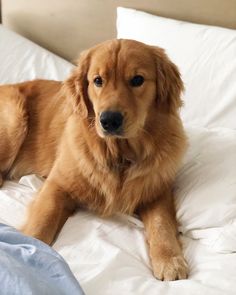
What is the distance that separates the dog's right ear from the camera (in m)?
1.71

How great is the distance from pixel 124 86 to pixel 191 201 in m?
0.46

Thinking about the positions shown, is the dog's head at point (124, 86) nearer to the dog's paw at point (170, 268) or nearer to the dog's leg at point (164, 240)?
the dog's leg at point (164, 240)

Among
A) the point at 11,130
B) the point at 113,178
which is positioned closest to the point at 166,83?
the point at 113,178

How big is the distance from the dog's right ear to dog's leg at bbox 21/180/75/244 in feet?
0.99

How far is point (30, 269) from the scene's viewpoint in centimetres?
117

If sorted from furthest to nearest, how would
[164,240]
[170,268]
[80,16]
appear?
[80,16] < [164,240] < [170,268]

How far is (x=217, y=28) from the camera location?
2066mm

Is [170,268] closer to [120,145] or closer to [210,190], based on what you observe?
[210,190]

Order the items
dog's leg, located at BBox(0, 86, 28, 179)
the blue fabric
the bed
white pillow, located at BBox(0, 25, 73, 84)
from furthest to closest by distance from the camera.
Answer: white pillow, located at BBox(0, 25, 73, 84), dog's leg, located at BBox(0, 86, 28, 179), the bed, the blue fabric

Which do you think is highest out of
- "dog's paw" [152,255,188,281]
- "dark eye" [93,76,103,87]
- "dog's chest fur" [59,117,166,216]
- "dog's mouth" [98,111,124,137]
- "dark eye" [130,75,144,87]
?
"dark eye" [130,75,144,87]

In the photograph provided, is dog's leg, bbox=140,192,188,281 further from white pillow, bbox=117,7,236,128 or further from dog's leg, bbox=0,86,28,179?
dog's leg, bbox=0,86,28,179

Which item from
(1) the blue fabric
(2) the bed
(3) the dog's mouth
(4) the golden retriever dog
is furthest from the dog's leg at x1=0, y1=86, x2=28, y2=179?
(1) the blue fabric

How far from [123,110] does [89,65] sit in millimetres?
314

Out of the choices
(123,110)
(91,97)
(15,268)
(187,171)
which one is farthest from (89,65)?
(15,268)
